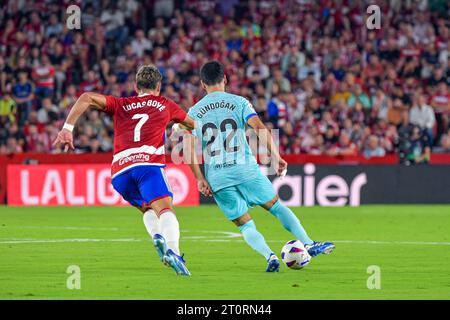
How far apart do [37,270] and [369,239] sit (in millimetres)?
6296

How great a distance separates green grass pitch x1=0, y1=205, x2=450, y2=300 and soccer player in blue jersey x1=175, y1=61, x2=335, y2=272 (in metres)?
0.62

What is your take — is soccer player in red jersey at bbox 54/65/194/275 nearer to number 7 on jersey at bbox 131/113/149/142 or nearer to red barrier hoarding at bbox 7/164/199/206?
number 7 on jersey at bbox 131/113/149/142

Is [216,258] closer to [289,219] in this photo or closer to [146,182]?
[289,219]

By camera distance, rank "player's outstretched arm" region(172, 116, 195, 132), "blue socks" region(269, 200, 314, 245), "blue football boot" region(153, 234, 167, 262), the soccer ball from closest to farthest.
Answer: "blue football boot" region(153, 234, 167, 262) < "player's outstretched arm" region(172, 116, 195, 132) < the soccer ball < "blue socks" region(269, 200, 314, 245)

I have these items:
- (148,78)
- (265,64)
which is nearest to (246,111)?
(148,78)

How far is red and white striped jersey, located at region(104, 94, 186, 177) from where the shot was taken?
11914 millimetres

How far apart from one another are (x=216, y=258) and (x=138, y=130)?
2.67 meters

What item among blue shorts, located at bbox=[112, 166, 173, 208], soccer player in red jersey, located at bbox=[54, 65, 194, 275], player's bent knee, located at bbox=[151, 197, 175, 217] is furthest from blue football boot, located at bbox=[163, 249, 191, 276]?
blue shorts, located at bbox=[112, 166, 173, 208]

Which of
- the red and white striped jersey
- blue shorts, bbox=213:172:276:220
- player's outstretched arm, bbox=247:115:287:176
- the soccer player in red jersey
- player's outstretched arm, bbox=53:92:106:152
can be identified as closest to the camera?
player's outstretched arm, bbox=53:92:106:152

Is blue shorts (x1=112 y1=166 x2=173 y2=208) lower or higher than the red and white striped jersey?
lower

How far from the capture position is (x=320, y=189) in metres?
25.8

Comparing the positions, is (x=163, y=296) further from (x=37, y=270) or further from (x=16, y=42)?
(x=16, y=42)
